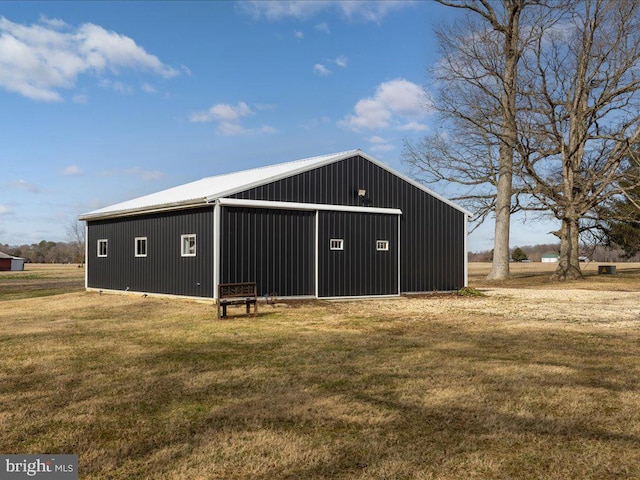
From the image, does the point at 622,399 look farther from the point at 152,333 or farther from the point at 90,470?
the point at 152,333

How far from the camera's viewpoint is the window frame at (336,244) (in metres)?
18.8

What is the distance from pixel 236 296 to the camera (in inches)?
560

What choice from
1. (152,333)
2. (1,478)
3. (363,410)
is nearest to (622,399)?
(363,410)

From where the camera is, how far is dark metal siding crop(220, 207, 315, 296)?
16844 millimetres

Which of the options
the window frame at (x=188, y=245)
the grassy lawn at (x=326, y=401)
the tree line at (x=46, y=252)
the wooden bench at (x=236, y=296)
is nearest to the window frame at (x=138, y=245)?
the window frame at (x=188, y=245)

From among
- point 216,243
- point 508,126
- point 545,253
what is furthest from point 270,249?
point 545,253

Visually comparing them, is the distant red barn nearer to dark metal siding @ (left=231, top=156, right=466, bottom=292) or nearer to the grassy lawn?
dark metal siding @ (left=231, top=156, right=466, bottom=292)

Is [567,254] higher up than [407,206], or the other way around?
[407,206]

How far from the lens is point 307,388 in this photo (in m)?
6.64

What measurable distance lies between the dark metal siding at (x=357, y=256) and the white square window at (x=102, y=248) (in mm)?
10001

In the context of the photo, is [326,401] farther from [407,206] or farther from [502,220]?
[502,220]

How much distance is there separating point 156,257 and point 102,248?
5279mm

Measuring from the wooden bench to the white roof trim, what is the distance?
282 centimetres

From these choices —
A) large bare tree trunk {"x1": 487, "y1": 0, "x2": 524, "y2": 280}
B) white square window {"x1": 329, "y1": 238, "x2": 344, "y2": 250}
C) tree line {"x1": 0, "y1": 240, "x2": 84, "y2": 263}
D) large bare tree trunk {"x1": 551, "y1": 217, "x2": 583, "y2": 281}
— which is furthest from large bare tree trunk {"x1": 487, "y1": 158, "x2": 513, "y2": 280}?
tree line {"x1": 0, "y1": 240, "x2": 84, "y2": 263}
